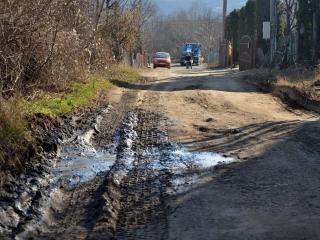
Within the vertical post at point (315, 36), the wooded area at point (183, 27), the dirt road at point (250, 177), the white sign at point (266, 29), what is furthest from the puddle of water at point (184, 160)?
the wooded area at point (183, 27)

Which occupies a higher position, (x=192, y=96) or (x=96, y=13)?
(x=96, y=13)

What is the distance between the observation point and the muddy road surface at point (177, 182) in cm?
590

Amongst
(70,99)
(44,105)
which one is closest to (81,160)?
(44,105)

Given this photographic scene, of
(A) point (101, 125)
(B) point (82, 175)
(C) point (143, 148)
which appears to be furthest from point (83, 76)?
(B) point (82, 175)

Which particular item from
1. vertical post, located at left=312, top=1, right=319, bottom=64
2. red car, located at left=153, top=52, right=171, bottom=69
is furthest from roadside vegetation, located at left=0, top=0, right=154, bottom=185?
red car, located at left=153, top=52, right=171, bottom=69

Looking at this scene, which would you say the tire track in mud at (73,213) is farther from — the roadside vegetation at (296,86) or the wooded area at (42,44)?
the roadside vegetation at (296,86)

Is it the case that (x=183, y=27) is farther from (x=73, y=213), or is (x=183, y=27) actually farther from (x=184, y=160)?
(x=73, y=213)

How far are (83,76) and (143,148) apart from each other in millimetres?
9215

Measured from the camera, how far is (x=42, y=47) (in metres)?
13.1

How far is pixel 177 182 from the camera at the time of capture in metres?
7.55

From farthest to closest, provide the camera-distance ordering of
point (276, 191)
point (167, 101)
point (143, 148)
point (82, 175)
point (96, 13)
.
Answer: point (96, 13), point (167, 101), point (143, 148), point (82, 175), point (276, 191)

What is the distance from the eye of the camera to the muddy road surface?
19.4 feet

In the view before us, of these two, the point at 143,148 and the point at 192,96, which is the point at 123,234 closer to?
the point at 143,148

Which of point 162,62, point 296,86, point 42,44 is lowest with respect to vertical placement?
point 162,62
